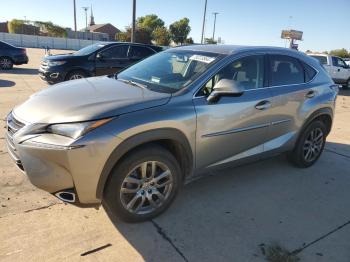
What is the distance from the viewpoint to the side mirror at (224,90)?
332 cm

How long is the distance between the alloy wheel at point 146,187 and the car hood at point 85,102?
564 millimetres

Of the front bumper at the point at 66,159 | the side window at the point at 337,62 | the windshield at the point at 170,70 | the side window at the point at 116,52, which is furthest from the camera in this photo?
the side window at the point at 337,62

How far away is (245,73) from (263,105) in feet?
1.37

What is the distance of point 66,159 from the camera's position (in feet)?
8.67

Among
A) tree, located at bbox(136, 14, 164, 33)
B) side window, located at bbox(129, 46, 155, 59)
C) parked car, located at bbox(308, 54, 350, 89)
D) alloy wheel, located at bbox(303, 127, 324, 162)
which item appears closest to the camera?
alloy wheel, located at bbox(303, 127, 324, 162)

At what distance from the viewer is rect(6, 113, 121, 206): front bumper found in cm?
265

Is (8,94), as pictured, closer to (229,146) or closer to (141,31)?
(229,146)

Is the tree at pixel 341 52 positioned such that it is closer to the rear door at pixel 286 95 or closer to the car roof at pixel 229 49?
the rear door at pixel 286 95

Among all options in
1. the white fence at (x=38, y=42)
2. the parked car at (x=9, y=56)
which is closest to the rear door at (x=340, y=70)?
the parked car at (x=9, y=56)

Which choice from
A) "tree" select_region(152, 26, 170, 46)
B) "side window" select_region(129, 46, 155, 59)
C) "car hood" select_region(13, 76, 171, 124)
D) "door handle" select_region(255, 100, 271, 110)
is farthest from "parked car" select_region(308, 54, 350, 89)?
"tree" select_region(152, 26, 170, 46)

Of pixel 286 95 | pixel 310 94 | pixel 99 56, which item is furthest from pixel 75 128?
pixel 99 56

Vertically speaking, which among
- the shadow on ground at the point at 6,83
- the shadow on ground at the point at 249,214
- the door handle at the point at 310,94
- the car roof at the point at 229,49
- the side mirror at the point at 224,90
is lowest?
the shadow on ground at the point at 6,83

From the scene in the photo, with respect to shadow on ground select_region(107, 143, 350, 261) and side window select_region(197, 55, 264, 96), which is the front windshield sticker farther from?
shadow on ground select_region(107, 143, 350, 261)

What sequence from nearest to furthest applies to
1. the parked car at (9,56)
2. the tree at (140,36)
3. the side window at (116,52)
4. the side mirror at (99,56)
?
the side mirror at (99,56)
the side window at (116,52)
the parked car at (9,56)
the tree at (140,36)
